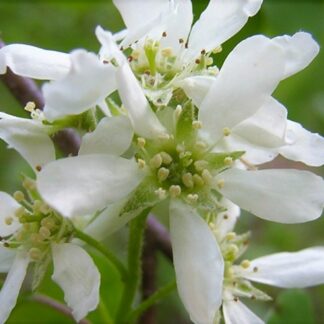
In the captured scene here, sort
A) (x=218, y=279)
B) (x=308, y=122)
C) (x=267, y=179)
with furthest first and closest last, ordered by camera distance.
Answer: (x=308, y=122) → (x=267, y=179) → (x=218, y=279)

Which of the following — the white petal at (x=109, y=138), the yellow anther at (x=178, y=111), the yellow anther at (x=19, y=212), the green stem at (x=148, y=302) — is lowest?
the green stem at (x=148, y=302)

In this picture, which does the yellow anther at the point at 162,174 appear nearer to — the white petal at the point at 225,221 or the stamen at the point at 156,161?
the stamen at the point at 156,161

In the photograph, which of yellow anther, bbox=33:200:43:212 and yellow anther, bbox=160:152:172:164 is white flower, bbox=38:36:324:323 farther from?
yellow anther, bbox=33:200:43:212

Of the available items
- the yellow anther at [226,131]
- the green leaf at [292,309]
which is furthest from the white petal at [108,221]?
the green leaf at [292,309]

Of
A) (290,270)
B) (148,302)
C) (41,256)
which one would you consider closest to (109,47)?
(41,256)

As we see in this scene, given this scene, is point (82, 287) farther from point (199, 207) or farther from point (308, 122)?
point (308, 122)

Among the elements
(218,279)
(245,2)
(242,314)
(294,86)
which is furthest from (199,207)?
(294,86)
